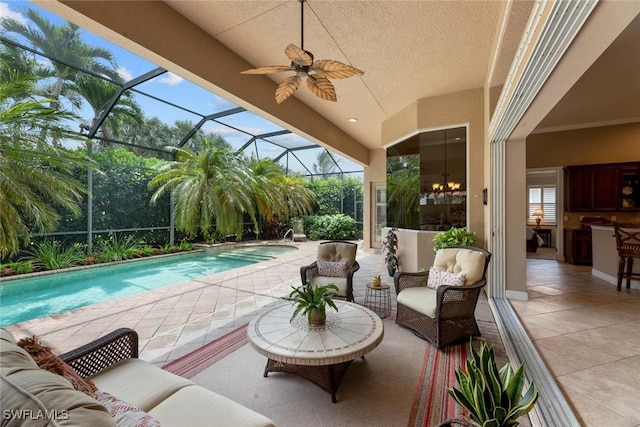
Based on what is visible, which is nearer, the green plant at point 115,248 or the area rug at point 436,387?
the area rug at point 436,387

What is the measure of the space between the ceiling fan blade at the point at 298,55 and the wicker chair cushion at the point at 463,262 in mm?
2748

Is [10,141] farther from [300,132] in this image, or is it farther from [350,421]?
[350,421]

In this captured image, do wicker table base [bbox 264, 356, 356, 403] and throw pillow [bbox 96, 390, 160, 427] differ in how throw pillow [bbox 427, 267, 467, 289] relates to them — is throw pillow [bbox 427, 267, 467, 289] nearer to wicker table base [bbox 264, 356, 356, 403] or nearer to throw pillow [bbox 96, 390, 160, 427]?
wicker table base [bbox 264, 356, 356, 403]

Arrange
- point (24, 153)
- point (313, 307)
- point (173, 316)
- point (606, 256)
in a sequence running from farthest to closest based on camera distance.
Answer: point (606, 256) → point (173, 316) → point (24, 153) → point (313, 307)

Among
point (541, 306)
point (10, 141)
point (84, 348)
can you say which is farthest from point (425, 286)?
point (10, 141)

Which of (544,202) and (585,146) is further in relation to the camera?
(544,202)

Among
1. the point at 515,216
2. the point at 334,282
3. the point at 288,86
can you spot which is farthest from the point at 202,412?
the point at 515,216

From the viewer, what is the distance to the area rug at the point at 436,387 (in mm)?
1905

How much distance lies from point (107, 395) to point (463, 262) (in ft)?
10.8

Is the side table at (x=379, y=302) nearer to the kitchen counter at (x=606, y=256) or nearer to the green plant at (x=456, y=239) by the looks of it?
the green plant at (x=456, y=239)

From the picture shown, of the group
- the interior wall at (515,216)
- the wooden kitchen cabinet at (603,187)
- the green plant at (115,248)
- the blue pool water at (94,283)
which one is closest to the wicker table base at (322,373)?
the interior wall at (515,216)

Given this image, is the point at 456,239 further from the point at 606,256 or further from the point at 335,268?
the point at 606,256

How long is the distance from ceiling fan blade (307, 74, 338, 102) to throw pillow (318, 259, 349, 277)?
2311 mm

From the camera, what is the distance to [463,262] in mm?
3238
